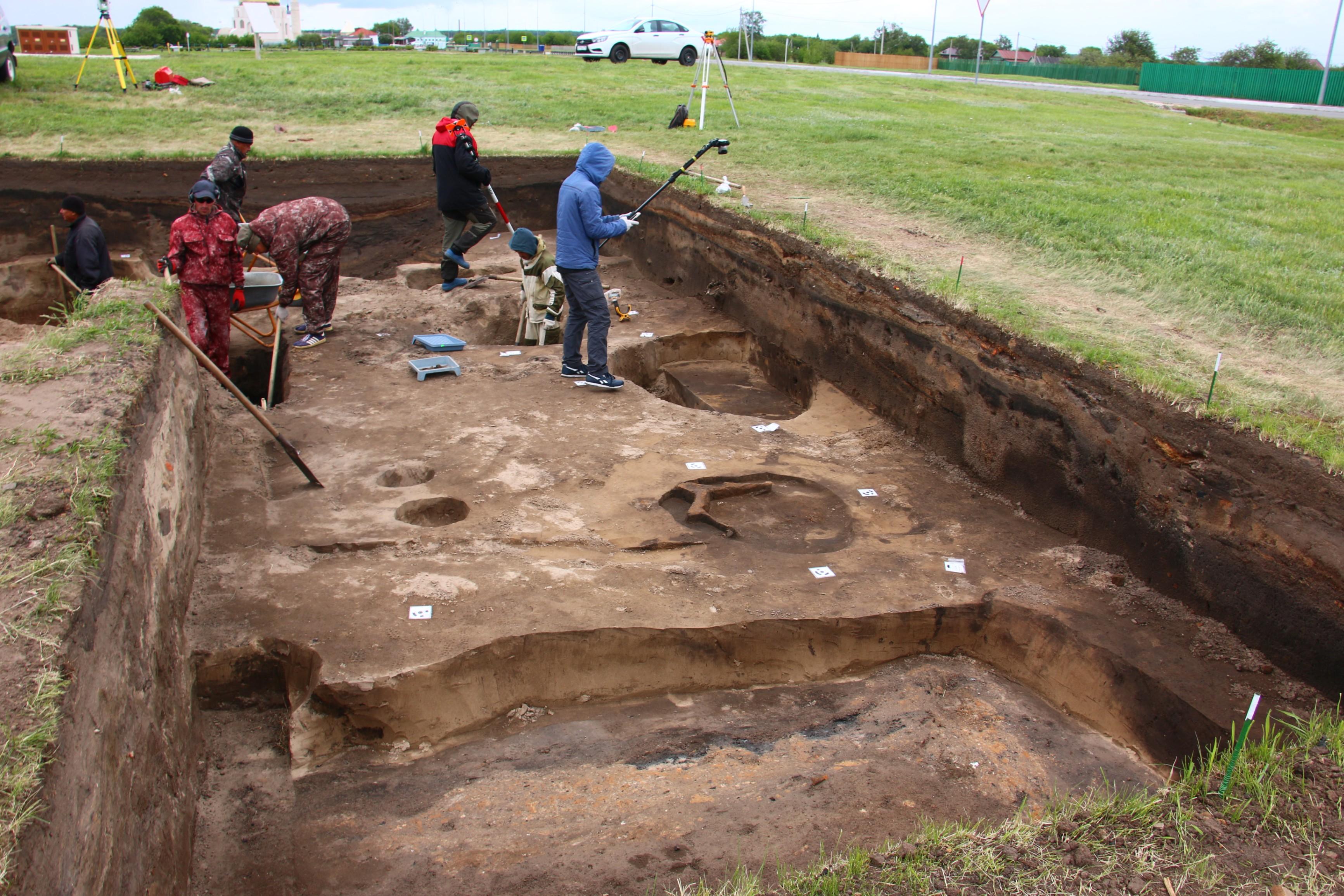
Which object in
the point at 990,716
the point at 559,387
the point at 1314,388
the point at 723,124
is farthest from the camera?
the point at 723,124

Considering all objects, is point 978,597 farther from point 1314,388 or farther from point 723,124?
point 723,124

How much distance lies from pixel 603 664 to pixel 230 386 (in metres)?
2.88

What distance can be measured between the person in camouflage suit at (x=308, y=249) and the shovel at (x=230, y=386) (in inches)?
92.5

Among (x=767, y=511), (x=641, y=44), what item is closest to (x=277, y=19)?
(x=641, y=44)

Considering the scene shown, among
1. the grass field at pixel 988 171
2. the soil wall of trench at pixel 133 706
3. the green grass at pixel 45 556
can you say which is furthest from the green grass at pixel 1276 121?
the green grass at pixel 45 556

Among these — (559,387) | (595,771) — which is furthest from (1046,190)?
Answer: (595,771)

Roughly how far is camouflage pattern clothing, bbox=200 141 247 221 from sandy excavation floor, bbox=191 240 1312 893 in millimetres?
3227

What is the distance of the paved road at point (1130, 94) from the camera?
24531 millimetres

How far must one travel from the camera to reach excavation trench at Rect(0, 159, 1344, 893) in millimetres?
3775

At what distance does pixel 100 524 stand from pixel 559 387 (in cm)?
476

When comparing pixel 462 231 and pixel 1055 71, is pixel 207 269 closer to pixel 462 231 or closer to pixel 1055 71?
pixel 462 231

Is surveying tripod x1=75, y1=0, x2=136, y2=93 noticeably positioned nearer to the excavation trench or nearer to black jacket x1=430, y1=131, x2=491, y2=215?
black jacket x1=430, y1=131, x2=491, y2=215

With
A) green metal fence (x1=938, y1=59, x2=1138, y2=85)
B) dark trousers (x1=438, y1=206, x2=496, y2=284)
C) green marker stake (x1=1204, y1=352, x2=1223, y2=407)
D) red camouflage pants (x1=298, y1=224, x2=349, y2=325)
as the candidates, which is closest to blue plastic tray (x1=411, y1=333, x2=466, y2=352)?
red camouflage pants (x1=298, y1=224, x2=349, y2=325)

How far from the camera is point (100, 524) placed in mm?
3324
